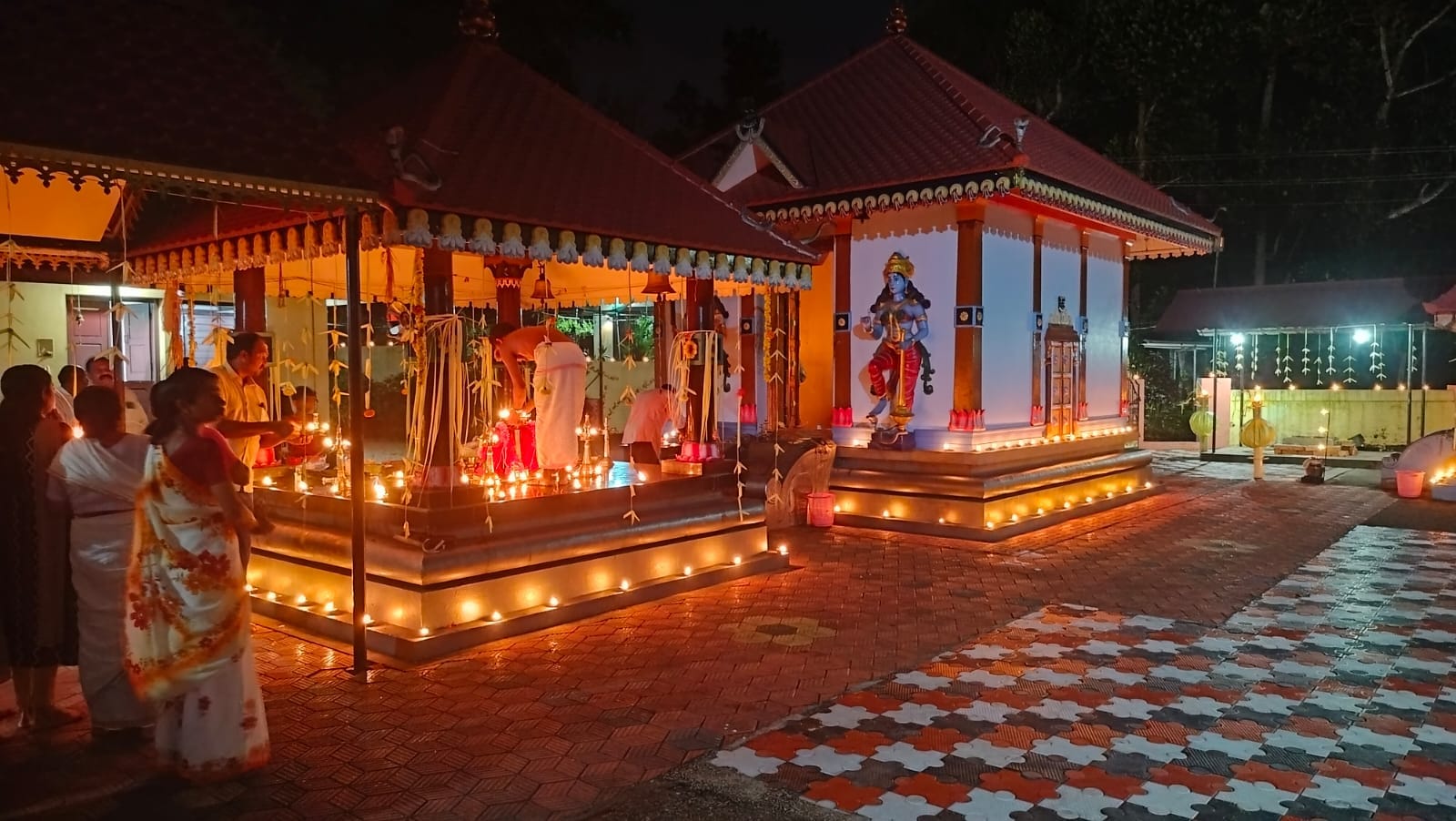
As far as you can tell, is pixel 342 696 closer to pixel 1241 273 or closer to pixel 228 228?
pixel 228 228

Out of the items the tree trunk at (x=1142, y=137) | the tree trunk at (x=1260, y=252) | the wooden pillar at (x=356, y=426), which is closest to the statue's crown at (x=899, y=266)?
the wooden pillar at (x=356, y=426)

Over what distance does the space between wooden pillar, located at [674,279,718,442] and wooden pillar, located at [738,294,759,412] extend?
4.19 meters

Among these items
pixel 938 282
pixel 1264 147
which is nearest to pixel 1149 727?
pixel 938 282

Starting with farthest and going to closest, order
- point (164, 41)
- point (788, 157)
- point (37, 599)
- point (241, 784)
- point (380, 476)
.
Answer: point (788, 157), point (380, 476), point (164, 41), point (37, 599), point (241, 784)

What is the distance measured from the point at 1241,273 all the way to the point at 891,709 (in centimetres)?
2841

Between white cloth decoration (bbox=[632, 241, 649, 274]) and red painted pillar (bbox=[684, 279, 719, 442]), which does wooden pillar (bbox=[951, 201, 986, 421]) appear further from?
white cloth decoration (bbox=[632, 241, 649, 274])

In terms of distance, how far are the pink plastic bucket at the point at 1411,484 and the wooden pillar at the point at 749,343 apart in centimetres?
983

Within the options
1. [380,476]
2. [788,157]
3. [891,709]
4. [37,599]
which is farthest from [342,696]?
[788,157]

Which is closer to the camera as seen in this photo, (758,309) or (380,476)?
(380,476)

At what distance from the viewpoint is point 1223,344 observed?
23953 mm

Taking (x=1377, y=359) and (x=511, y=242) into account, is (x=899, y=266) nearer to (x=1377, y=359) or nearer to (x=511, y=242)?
(x=511, y=242)

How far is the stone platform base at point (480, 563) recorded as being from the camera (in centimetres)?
661

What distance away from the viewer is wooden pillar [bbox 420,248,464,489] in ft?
23.0

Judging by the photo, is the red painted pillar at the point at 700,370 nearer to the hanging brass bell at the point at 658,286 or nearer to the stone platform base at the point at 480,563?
the stone platform base at the point at 480,563
